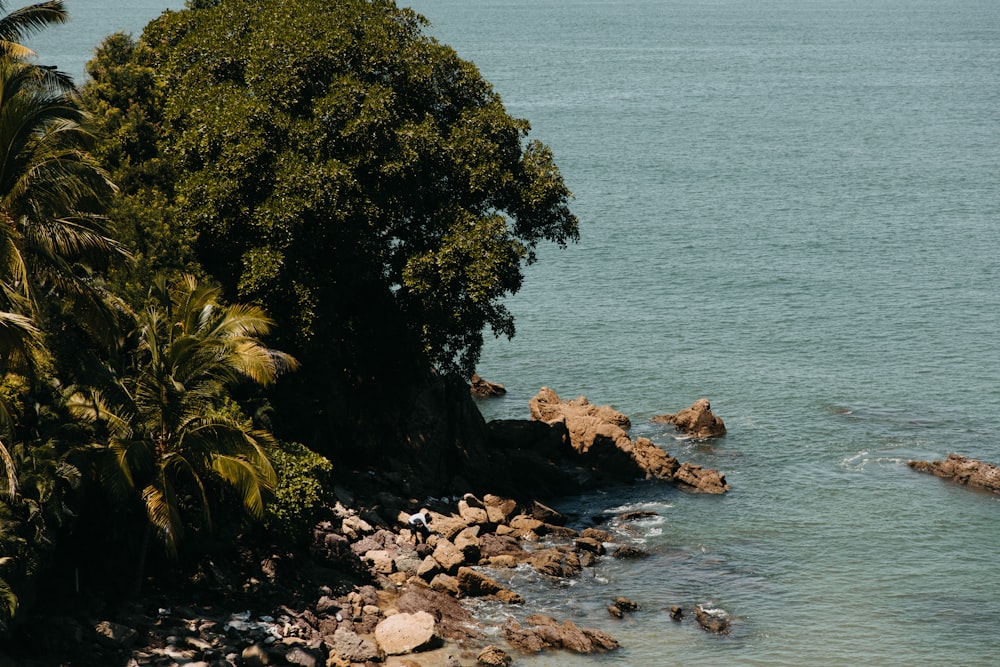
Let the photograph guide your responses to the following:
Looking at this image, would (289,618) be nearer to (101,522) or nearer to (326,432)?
(101,522)

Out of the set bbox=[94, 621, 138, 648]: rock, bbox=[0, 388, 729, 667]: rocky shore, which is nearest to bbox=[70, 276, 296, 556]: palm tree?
bbox=[94, 621, 138, 648]: rock

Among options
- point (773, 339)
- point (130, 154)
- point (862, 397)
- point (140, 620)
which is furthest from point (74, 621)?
point (773, 339)

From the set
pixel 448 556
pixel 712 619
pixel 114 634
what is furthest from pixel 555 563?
pixel 114 634

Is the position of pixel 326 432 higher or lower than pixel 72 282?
lower

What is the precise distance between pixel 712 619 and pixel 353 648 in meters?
10.5

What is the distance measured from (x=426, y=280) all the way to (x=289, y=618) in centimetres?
1218

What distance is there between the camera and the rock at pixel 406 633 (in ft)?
97.9

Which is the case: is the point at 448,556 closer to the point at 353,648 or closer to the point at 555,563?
the point at 555,563

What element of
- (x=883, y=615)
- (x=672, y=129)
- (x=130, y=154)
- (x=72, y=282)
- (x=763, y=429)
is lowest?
(x=883, y=615)

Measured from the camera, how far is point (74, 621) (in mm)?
26594

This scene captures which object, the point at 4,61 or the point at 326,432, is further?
the point at 326,432

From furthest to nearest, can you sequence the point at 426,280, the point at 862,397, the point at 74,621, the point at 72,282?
the point at 862,397
the point at 426,280
the point at 74,621
the point at 72,282

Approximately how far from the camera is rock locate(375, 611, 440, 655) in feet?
97.9

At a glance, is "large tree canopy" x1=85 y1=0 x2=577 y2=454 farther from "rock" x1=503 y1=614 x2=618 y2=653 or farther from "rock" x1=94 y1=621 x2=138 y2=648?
"rock" x1=94 y1=621 x2=138 y2=648
